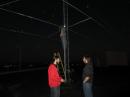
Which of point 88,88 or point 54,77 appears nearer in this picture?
point 54,77

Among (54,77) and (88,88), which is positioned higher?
(54,77)

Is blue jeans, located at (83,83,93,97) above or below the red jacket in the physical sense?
below

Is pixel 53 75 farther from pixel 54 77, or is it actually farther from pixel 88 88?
pixel 88 88

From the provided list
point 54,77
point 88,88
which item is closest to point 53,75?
point 54,77

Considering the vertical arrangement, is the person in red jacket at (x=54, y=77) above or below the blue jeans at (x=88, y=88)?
above

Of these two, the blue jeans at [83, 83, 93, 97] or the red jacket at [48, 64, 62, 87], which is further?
the blue jeans at [83, 83, 93, 97]

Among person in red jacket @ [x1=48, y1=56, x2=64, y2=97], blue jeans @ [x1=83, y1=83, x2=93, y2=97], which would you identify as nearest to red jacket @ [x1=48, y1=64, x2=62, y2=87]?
person in red jacket @ [x1=48, y1=56, x2=64, y2=97]

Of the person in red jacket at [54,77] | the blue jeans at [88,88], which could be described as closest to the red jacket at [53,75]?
the person in red jacket at [54,77]

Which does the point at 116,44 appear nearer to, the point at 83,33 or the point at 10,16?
the point at 83,33

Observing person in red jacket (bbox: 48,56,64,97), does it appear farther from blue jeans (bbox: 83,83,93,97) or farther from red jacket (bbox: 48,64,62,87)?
blue jeans (bbox: 83,83,93,97)

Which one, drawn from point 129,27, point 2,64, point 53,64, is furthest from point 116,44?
point 53,64

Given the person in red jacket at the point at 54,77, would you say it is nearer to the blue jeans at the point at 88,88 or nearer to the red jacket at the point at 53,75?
the red jacket at the point at 53,75

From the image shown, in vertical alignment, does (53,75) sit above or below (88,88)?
above

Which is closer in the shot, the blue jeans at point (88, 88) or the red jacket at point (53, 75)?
the red jacket at point (53, 75)
